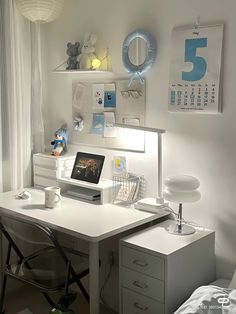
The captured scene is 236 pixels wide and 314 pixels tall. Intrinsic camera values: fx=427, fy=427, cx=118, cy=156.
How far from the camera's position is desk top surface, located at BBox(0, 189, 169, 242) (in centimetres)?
210

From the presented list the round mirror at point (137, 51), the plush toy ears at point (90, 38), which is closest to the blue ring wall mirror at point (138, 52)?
the round mirror at point (137, 51)

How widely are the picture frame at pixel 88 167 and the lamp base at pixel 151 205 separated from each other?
1.14 ft

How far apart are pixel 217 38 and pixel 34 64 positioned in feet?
4.37

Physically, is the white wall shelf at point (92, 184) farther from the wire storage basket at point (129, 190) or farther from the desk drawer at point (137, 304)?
the desk drawer at point (137, 304)

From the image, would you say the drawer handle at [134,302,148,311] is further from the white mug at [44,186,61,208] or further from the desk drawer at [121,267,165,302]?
the white mug at [44,186,61,208]

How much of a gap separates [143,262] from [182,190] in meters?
0.41

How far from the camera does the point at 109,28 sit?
268cm

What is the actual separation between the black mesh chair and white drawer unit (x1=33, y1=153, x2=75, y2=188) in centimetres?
48

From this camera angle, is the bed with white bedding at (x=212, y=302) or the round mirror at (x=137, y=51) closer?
the bed with white bedding at (x=212, y=302)

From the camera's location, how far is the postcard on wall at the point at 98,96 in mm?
Result: 2756

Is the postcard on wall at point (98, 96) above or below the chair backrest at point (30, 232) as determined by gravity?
above

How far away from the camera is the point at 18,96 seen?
112 inches

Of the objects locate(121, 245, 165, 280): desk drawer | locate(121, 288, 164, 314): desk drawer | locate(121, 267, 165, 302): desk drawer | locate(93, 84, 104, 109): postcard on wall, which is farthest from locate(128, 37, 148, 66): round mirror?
locate(121, 288, 164, 314): desk drawer

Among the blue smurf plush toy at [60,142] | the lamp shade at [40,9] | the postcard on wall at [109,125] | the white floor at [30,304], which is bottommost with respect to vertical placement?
the white floor at [30,304]
